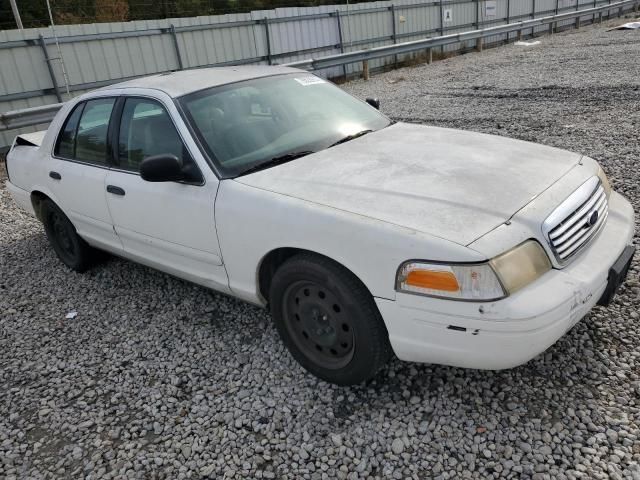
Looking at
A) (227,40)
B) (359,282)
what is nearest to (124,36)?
(227,40)

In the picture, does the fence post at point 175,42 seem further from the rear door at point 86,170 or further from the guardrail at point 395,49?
the rear door at point 86,170

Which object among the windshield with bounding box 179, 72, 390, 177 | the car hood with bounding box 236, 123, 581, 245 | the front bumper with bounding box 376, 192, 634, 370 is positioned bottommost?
the front bumper with bounding box 376, 192, 634, 370

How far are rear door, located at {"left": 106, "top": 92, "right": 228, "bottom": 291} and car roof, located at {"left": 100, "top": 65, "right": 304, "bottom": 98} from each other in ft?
0.46

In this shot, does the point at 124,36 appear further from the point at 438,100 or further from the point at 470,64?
the point at 470,64

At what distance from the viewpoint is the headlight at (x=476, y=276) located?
7.13 ft

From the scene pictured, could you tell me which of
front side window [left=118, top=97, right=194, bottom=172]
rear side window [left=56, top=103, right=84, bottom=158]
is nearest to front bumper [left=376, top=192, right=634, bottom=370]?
front side window [left=118, top=97, right=194, bottom=172]

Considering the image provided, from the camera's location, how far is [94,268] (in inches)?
184

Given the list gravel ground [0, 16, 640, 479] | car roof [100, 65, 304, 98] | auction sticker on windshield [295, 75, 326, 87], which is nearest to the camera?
gravel ground [0, 16, 640, 479]

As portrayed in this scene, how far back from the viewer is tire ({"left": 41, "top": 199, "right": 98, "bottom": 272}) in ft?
14.6

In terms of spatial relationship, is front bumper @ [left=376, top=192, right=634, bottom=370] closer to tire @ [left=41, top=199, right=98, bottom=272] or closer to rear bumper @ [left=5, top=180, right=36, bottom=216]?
tire @ [left=41, top=199, right=98, bottom=272]

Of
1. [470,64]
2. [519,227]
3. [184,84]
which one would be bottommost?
[470,64]

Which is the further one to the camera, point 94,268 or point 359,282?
point 94,268

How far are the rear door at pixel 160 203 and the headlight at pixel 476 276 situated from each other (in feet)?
4.19

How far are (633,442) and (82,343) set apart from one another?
324 cm
